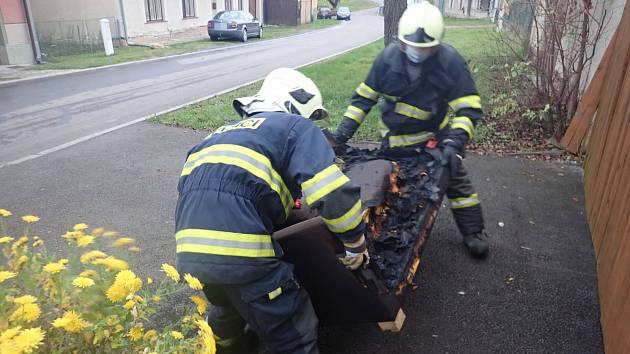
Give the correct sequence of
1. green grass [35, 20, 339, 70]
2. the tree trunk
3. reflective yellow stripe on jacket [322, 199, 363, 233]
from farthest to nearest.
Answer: green grass [35, 20, 339, 70] → the tree trunk → reflective yellow stripe on jacket [322, 199, 363, 233]

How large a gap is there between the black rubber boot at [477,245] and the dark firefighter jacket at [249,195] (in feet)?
6.58

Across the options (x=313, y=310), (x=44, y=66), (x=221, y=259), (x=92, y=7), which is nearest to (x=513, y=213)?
(x=313, y=310)

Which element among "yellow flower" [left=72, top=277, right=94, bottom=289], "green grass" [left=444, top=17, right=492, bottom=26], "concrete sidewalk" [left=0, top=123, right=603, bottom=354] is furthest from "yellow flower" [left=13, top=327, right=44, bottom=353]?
"green grass" [left=444, top=17, right=492, bottom=26]

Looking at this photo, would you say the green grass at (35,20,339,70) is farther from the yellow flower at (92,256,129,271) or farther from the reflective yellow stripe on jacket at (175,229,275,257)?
the yellow flower at (92,256,129,271)

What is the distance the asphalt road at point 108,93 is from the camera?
7.52 meters

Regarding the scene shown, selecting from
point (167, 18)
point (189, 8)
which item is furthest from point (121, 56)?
point (189, 8)

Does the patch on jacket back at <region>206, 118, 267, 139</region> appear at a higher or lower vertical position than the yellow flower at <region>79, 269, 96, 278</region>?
higher

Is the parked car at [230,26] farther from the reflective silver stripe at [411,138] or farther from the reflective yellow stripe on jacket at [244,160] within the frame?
the reflective yellow stripe on jacket at [244,160]

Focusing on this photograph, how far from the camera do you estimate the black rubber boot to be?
3.74m

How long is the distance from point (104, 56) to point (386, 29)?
1310 cm

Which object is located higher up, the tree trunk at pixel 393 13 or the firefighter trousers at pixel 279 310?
the tree trunk at pixel 393 13

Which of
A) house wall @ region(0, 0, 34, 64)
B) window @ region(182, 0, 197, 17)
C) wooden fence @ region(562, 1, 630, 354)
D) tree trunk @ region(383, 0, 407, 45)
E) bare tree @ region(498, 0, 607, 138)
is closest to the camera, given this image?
wooden fence @ region(562, 1, 630, 354)

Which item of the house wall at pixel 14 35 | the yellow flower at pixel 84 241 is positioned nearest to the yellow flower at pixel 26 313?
the yellow flower at pixel 84 241

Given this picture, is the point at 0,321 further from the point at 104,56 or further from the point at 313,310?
the point at 104,56
